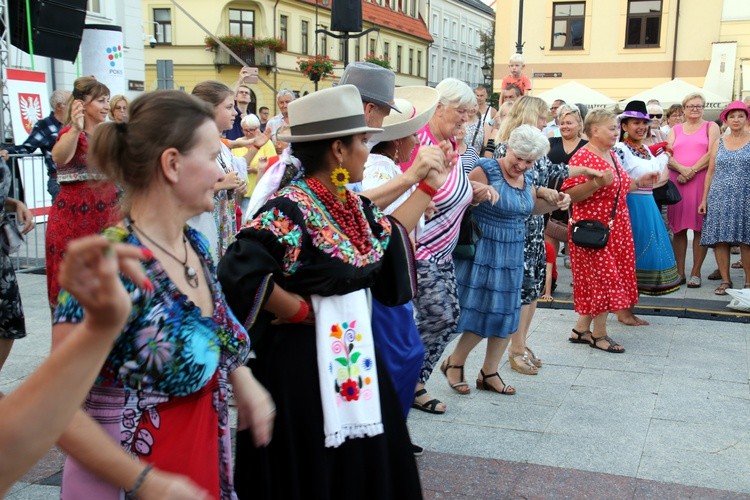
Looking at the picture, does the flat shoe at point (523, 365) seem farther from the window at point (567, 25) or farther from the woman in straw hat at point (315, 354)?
the window at point (567, 25)

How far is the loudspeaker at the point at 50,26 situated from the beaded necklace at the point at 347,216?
10.4 meters

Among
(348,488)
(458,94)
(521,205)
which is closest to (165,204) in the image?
(348,488)

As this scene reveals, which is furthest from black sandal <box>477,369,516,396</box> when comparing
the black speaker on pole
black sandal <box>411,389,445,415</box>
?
the black speaker on pole

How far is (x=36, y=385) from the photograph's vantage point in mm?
1142

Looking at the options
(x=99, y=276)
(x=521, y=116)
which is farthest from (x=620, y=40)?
(x=99, y=276)

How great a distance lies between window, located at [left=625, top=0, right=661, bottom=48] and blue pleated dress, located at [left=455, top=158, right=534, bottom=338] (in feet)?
93.0

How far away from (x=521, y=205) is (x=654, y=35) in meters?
28.6

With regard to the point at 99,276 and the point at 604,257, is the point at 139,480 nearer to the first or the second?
the point at 99,276

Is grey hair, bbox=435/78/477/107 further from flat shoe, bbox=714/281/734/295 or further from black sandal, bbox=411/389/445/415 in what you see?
flat shoe, bbox=714/281/734/295

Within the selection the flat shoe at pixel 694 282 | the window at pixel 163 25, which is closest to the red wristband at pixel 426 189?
the flat shoe at pixel 694 282

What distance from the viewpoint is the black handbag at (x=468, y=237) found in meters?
4.79

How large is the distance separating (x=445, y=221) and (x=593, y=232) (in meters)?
2.24

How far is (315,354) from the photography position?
2.65m

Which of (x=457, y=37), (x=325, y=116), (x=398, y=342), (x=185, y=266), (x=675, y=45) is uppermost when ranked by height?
(x=457, y=37)
